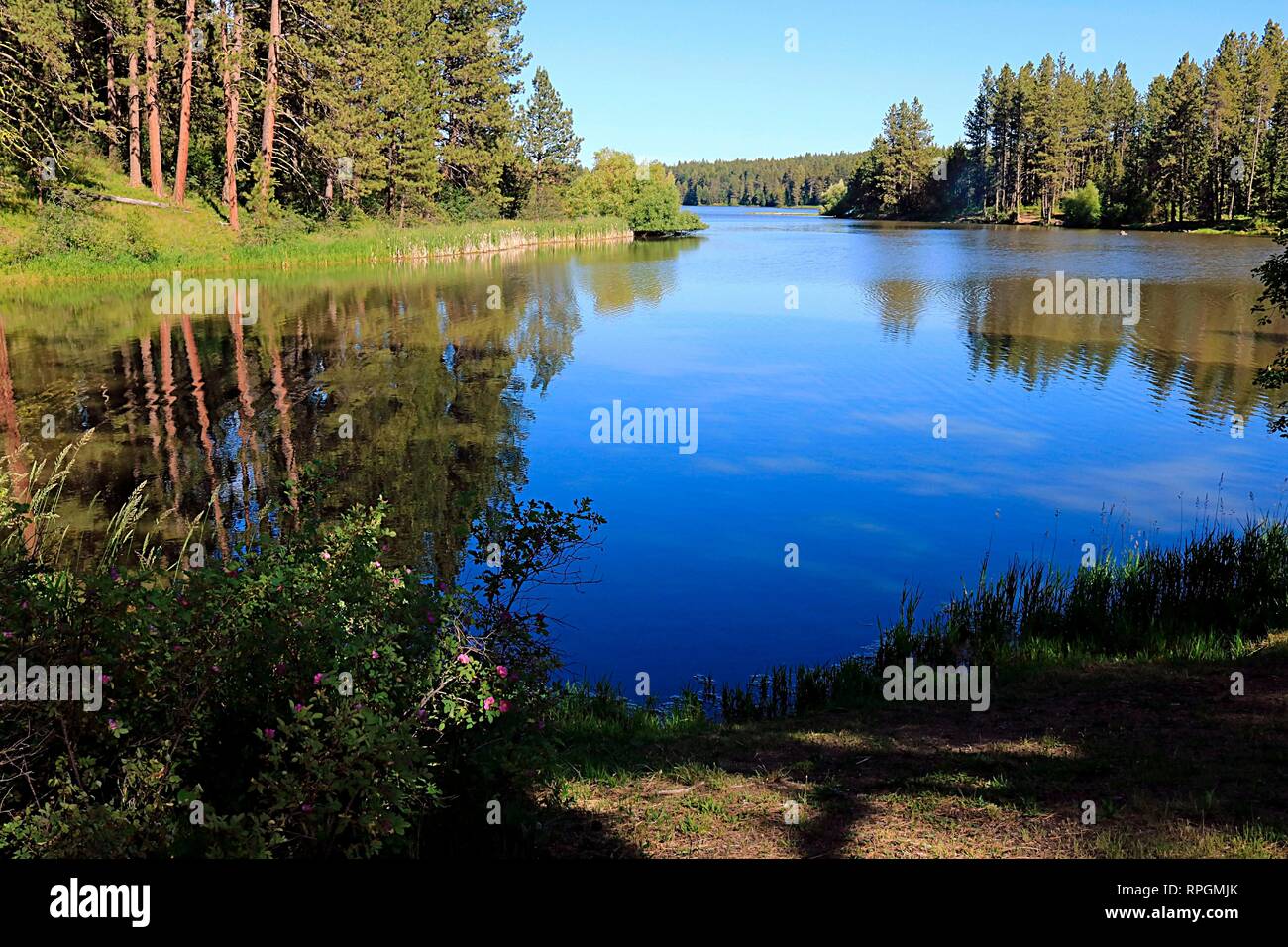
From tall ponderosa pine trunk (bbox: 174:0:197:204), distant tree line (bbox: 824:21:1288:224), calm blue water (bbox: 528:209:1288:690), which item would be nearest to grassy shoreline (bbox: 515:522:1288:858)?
calm blue water (bbox: 528:209:1288:690)

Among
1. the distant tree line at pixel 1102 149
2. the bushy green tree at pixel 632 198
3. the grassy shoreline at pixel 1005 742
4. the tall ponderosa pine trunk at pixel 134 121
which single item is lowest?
the grassy shoreline at pixel 1005 742

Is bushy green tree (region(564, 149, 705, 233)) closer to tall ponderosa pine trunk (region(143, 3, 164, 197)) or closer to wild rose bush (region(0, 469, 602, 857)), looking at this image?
tall ponderosa pine trunk (region(143, 3, 164, 197))

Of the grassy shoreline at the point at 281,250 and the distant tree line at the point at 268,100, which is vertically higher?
the distant tree line at the point at 268,100

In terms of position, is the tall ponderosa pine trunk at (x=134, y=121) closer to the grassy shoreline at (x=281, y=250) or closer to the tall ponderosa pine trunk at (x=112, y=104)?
the tall ponderosa pine trunk at (x=112, y=104)

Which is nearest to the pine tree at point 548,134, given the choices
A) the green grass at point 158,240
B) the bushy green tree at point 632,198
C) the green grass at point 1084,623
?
the bushy green tree at point 632,198

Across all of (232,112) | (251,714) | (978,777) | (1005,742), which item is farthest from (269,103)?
(978,777)

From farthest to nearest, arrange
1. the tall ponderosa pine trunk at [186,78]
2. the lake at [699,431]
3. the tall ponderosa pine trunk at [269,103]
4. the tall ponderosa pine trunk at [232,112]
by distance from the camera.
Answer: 1. the tall ponderosa pine trunk at [269,103]
2. the tall ponderosa pine trunk at [232,112]
3. the tall ponderosa pine trunk at [186,78]
4. the lake at [699,431]

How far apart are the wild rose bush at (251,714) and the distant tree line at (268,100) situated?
28620 mm

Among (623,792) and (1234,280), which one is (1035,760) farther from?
(1234,280)

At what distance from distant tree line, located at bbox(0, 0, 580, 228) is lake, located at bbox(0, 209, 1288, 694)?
10.8 metres

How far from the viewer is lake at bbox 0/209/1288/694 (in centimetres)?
1168

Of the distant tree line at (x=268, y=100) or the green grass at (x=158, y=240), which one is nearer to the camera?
the green grass at (x=158, y=240)

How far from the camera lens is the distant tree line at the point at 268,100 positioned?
39188 millimetres

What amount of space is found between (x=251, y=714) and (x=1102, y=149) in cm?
13360
